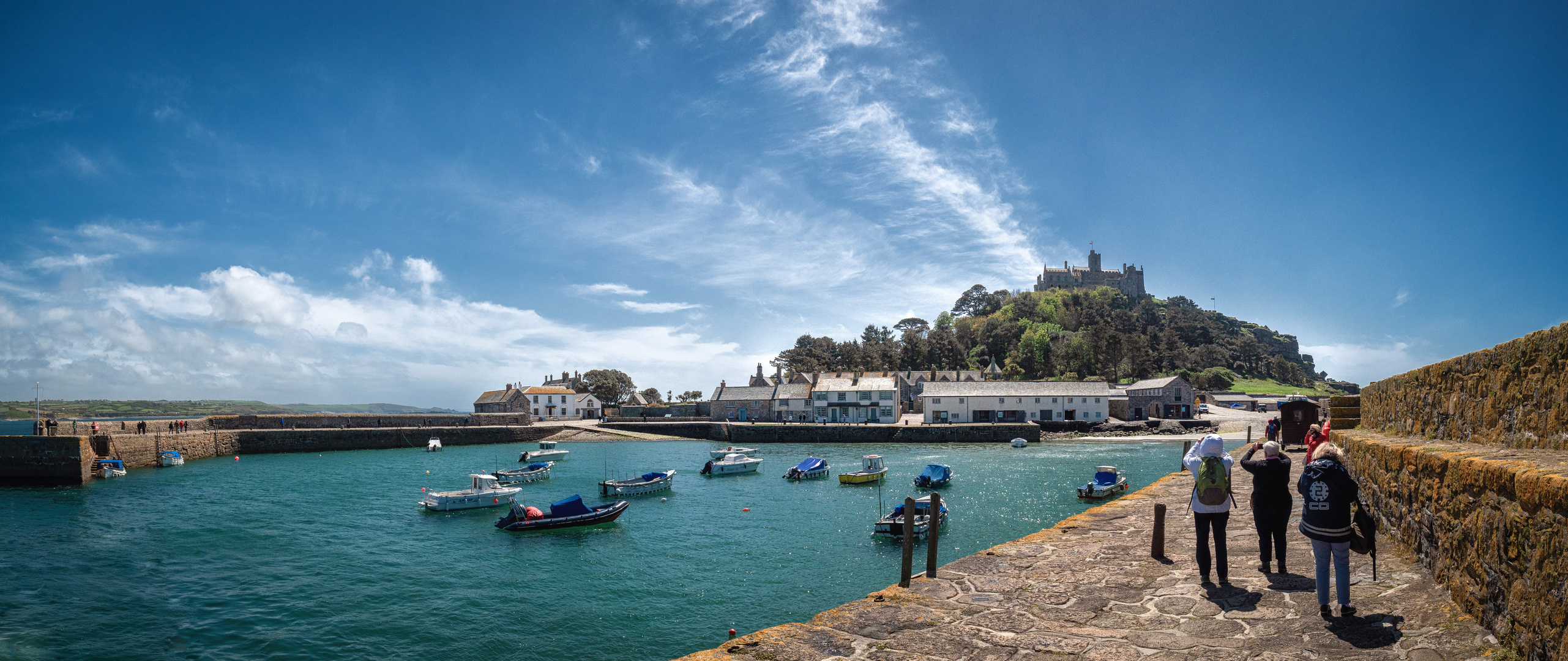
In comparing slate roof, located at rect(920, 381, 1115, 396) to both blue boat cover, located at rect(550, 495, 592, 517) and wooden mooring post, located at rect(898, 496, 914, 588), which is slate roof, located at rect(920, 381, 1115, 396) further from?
wooden mooring post, located at rect(898, 496, 914, 588)

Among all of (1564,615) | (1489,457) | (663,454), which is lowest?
(663,454)

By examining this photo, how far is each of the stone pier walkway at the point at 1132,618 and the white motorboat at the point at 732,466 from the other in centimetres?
4198

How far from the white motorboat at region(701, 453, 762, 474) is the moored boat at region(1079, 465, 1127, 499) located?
83.2 ft

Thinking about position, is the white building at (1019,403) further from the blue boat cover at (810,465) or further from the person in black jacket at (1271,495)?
the person in black jacket at (1271,495)

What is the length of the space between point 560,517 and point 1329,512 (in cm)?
2897

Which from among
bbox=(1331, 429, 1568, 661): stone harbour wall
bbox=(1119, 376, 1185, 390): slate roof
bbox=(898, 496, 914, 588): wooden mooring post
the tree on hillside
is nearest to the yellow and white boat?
bbox=(898, 496, 914, 588): wooden mooring post

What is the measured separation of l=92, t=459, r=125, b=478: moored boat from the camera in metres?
47.9

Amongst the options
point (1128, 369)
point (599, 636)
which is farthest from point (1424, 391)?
point (1128, 369)

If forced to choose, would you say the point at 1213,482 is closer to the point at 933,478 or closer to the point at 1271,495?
the point at 1271,495

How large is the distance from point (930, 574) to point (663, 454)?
199ft

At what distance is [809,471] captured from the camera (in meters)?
48.5

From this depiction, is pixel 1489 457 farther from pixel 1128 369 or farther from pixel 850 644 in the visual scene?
pixel 1128 369

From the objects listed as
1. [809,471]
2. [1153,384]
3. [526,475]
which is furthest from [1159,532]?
[1153,384]

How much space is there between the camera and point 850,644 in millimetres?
8164
